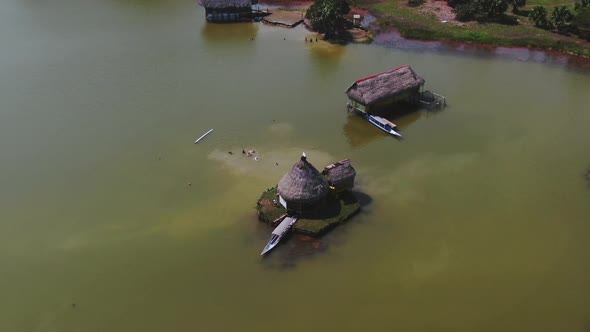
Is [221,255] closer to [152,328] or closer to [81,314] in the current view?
[152,328]

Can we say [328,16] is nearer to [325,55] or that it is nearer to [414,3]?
[325,55]

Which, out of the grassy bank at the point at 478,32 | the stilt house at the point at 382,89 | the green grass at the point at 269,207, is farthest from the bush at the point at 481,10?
the green grass at the point at 269,207

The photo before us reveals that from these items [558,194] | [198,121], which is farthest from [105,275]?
[558,194]

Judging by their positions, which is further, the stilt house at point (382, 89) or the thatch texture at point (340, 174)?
the stilt house at point (382, 89)

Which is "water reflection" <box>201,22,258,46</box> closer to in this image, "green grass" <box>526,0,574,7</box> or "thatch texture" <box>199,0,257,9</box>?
"thatch texture" <box>199,0,257,9</box>

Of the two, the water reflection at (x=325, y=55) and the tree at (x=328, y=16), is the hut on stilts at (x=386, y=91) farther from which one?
the tree at (x=328, y=16)

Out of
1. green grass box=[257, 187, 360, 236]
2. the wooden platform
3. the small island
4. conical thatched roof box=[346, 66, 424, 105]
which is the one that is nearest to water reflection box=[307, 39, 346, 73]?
the wooden platform
